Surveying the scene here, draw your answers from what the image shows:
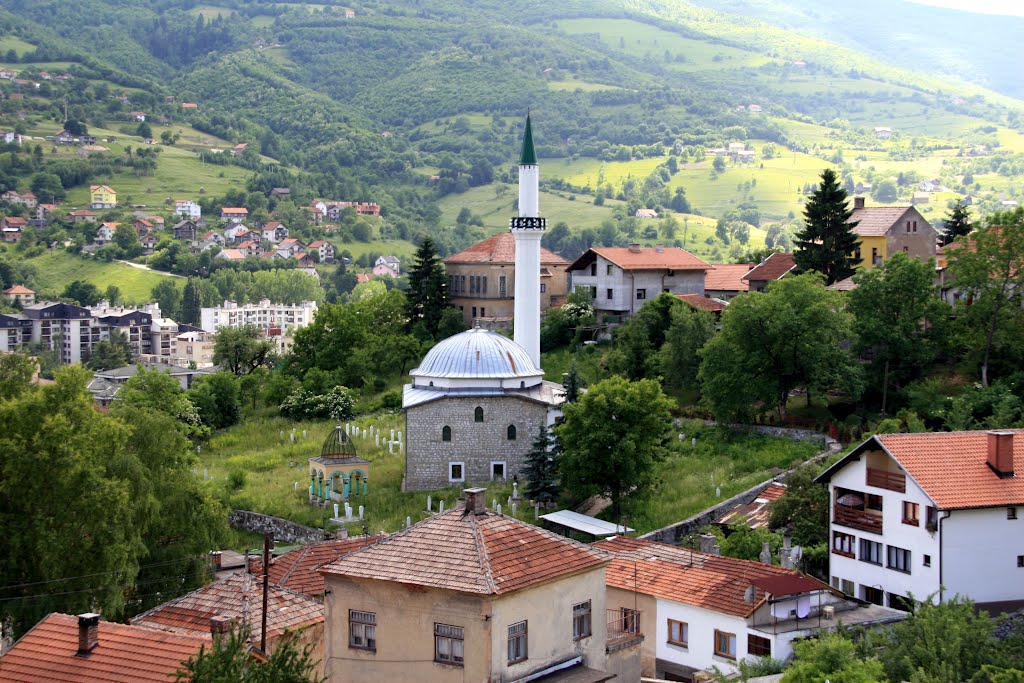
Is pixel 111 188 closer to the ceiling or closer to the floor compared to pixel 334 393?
closer to the ceiling

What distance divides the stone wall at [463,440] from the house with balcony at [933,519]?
18.4m

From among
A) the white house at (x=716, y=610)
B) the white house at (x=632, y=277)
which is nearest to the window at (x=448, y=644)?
the white house at (x=716, y=610)

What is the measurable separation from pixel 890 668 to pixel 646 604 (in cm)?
675

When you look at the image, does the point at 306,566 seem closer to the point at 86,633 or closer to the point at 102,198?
the point at 86,633

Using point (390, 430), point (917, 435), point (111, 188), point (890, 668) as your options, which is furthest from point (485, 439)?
point (111, 188)

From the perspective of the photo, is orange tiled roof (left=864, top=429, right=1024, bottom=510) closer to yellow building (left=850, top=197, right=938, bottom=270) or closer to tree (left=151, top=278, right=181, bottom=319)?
yellow building (left=850, top=197, right=938, bottom=270)

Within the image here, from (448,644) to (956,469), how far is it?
676 inches

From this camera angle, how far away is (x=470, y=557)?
2275 cm

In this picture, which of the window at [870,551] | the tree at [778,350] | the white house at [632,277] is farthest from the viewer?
the white house at [632,277]

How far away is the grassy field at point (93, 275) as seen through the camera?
16388cm

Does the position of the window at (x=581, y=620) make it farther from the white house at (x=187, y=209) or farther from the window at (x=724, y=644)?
the white house at (x=187, y=209)

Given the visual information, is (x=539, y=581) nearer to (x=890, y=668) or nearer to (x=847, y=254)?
(x=890, y=668)

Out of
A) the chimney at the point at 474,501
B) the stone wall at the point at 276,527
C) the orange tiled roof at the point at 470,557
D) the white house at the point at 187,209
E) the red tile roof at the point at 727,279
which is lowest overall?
the stone wall at the point at 276,527

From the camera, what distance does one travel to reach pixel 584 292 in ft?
229
